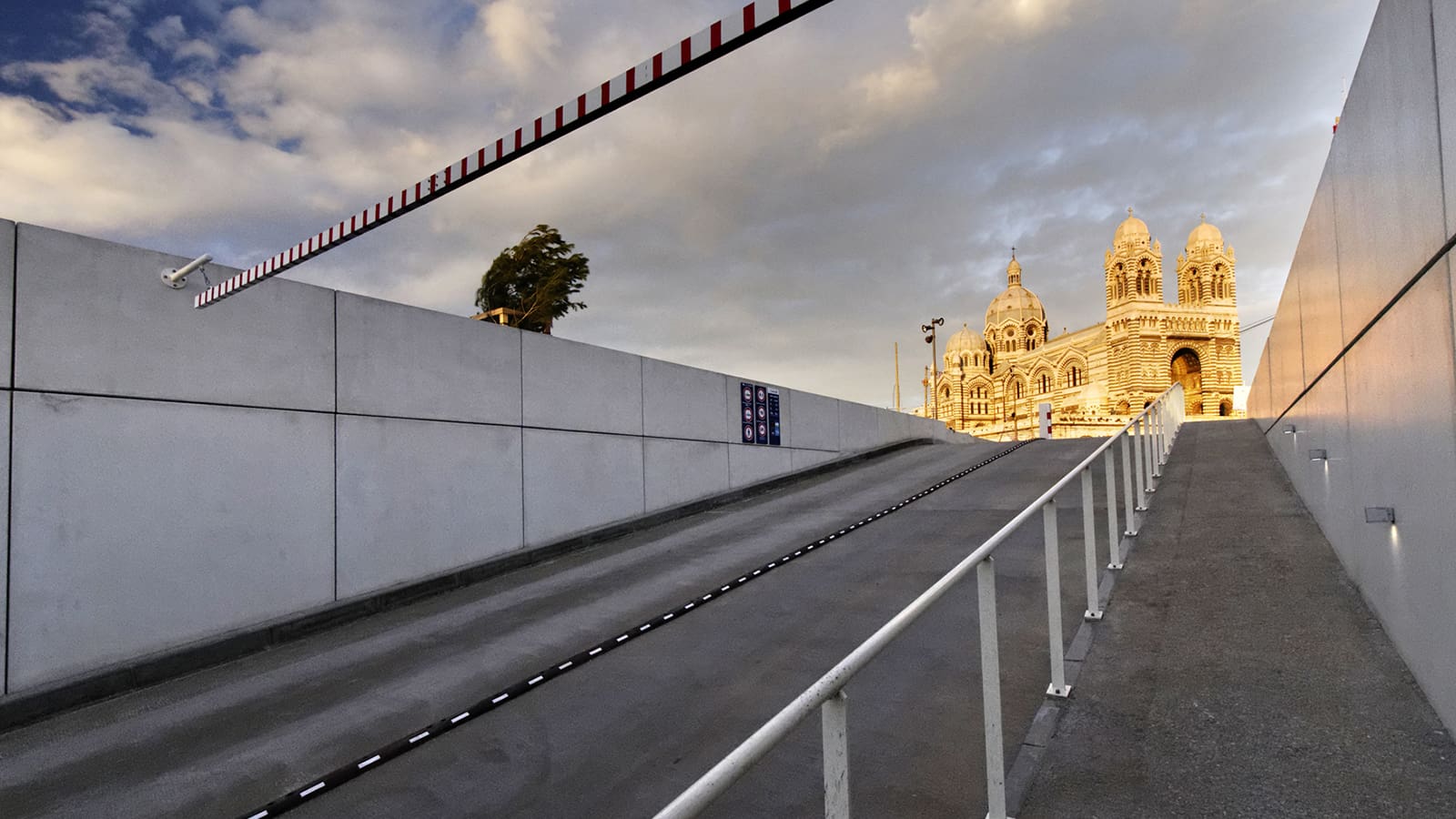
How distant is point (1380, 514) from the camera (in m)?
4.21

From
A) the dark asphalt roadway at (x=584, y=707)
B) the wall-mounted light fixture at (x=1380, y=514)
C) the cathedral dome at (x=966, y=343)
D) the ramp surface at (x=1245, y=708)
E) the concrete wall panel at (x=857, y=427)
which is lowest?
the dark asphalt roadway at (x=584, y=707)

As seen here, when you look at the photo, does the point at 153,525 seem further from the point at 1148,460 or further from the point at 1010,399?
the point at 1010,399

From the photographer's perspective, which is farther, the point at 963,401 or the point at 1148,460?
the point at 963,401

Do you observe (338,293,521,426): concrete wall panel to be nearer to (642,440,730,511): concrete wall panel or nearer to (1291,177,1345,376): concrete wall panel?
(642,440,730,511): concrete wall panel

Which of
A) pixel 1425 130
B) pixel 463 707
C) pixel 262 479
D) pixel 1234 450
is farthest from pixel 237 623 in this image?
pixel 1234 450

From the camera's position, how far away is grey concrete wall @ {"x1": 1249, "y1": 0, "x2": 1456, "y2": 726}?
10.3 ft

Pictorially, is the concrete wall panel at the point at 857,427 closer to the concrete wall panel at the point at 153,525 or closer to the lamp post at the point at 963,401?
the concrete wall panel at the point at 153,525

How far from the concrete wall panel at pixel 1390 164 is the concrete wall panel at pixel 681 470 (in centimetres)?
932

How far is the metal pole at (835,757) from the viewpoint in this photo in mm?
1943

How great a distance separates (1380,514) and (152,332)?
29.0ft

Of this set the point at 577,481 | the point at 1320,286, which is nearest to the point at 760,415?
the point at 577,481

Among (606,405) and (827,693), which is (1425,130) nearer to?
(827,693)

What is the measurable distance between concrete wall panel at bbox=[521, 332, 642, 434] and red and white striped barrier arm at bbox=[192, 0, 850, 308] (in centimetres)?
403

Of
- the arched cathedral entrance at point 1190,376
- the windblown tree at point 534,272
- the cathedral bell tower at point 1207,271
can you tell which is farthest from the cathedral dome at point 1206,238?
the windblown tree at point 534,272
